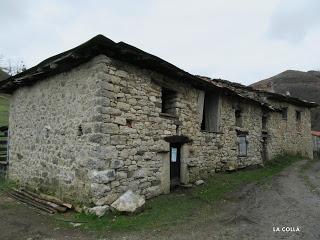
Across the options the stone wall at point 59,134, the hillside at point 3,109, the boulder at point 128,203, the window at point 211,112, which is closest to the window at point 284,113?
the window at point 211,112

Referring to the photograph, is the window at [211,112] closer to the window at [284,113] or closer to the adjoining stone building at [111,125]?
the adjoining stone building at [111,125]

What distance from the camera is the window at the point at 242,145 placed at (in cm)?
1389

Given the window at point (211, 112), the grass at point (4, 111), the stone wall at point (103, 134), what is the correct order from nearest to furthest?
the stone wall at point (103, 134) < the window at point (211, 112) < the grass at point (4, 111)

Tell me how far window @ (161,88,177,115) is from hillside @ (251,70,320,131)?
863 inches

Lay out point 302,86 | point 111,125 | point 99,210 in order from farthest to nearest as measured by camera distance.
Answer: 1. point 302,86
2. point 111,125
3. point 99,210

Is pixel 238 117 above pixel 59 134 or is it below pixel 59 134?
above

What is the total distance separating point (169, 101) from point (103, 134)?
11.3ft

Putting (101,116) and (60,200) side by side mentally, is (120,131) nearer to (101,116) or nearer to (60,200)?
(101,116)

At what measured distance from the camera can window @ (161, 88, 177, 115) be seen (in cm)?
1034

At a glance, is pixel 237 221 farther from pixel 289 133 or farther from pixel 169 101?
pixel 289 133

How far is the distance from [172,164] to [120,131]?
2.75m

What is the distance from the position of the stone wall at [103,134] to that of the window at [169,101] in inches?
6.0

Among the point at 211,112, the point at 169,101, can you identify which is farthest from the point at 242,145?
the point at 169,101

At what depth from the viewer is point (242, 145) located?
1409cm
